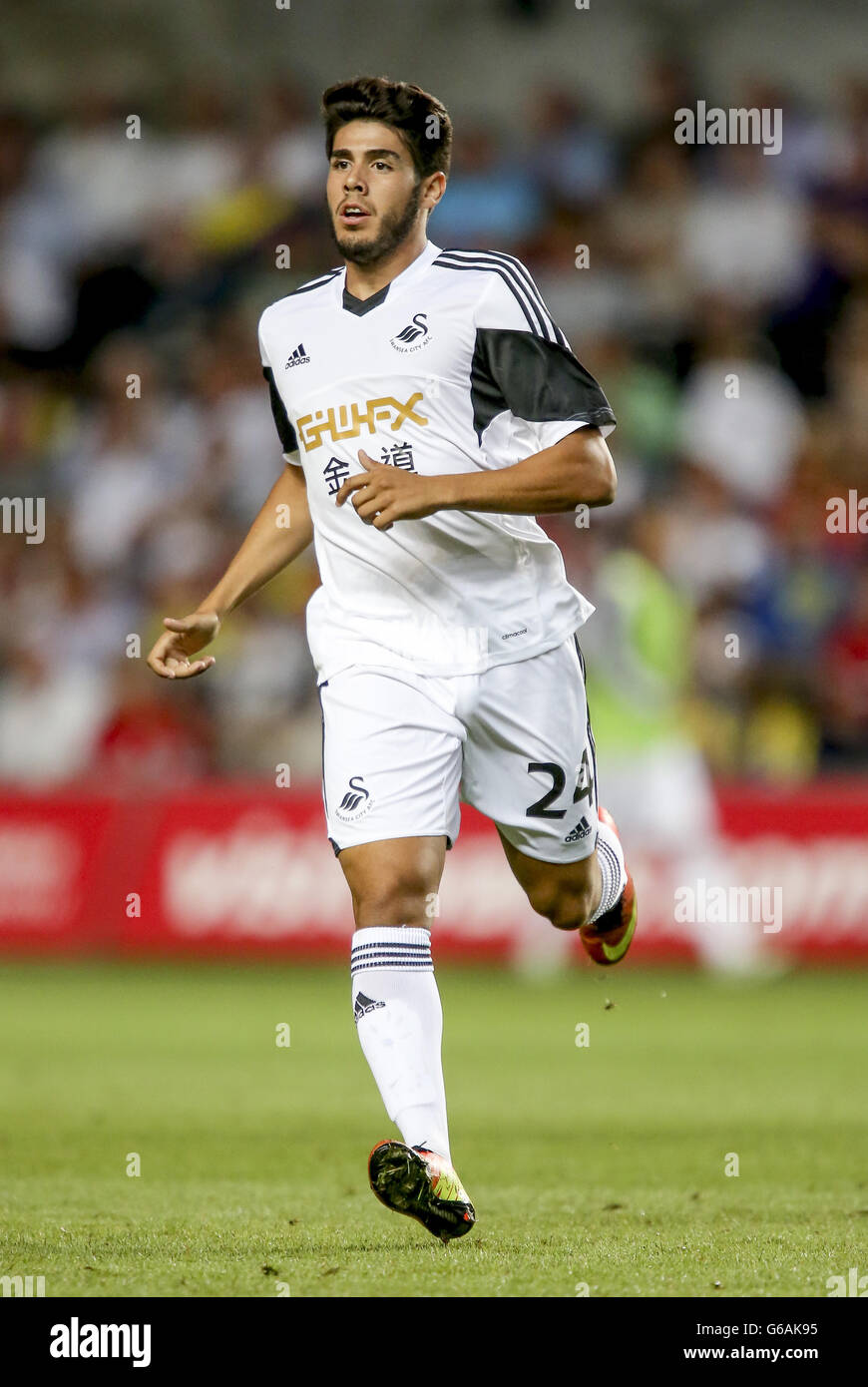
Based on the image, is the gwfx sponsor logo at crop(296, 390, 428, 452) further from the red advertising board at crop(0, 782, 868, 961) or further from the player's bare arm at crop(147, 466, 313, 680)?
the red advertising board at crop(0, 782, 868, 961)

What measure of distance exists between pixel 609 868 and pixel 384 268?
195 centimetres

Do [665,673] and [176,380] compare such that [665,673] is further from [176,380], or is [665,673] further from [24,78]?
[24,78]

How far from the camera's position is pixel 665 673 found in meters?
12.3

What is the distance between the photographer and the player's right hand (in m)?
5.44

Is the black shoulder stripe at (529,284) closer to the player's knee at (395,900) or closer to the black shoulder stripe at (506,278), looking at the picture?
the black shoulder stripe at (506,278)

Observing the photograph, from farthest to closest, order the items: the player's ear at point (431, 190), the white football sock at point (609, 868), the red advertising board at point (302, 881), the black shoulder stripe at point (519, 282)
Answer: the red advertising board at point (302, 881), the white football sock at point (609, 868), the player's ear at point (431, 190), the black shoulder stripe at point (519, 282)

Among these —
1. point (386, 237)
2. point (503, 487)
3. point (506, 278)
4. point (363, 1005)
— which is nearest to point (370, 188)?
point (386, 237)

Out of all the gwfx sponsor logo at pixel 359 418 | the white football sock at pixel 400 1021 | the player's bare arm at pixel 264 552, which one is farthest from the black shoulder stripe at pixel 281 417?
the white football sock at pixel 400 1021

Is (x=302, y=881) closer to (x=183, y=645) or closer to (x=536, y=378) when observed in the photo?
(x=183, y=645)

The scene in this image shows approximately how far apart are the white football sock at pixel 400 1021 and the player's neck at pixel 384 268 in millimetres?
1618

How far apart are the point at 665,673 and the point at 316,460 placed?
7134 millimetres

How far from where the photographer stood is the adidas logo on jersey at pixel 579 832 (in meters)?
5.68

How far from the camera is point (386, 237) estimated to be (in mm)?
5281

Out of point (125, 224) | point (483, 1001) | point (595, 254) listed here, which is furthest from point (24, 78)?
point (483, 1001)
